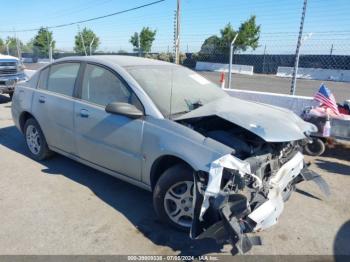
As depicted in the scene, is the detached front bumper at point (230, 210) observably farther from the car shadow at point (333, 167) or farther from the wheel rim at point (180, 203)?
the car shadow at point (333, 167)

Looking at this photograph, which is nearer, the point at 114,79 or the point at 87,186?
the point at 114,79

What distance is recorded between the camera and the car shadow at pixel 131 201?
301 cm

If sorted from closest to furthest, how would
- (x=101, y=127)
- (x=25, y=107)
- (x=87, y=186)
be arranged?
(x=101, y=127) → (x=87, y=186) → (x=25, y=107)

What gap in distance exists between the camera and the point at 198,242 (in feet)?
9.98

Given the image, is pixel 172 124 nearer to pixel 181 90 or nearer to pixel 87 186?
pixel 181 90

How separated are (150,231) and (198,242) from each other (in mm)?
508

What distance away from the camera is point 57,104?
169 inches

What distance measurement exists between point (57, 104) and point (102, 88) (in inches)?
34.0

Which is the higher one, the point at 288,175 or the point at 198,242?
the point at 288,175

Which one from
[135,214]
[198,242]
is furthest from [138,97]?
[198,242]

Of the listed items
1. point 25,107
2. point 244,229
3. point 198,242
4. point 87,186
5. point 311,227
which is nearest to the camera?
point 244,229

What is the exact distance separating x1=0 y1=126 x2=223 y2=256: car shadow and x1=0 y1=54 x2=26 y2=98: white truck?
5.04m

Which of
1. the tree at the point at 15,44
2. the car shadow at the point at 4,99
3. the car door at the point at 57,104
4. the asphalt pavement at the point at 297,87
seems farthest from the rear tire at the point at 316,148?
the tree at the point at 15,44

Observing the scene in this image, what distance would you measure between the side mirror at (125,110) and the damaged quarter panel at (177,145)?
132mm
